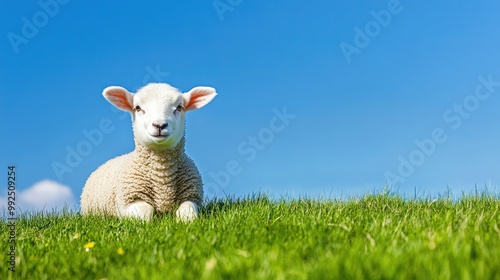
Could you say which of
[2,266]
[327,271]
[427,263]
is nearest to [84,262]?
[2,266]

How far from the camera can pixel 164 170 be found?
8.03 metres

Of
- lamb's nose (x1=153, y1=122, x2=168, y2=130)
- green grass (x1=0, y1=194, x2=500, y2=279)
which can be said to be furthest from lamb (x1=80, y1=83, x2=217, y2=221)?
green grass (x1=0, y1=194, x2=500, y2=279)

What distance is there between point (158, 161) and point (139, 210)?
75 cm

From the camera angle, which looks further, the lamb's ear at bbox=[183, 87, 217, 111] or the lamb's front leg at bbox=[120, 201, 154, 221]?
Answer: the lamb's ear at bbox=[183, 87, 217, 111]

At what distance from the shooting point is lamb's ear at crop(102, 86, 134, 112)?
26.5ft

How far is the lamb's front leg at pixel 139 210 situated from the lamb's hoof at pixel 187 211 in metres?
0.38

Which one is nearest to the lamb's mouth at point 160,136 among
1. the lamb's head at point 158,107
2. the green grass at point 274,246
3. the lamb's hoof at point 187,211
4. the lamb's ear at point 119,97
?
the lamb's head at point 158,107

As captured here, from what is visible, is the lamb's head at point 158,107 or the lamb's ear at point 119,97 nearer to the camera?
the lamb's head at point 158,107

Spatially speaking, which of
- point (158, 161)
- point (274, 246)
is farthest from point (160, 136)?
point (274, 246)

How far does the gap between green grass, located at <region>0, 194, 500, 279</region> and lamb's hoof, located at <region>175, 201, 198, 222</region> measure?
176 mm

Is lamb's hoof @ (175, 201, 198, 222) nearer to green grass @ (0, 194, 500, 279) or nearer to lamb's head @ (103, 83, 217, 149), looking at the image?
green grass @ (0, 194, 500, 279)

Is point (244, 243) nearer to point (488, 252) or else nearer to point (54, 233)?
point (488, 252)

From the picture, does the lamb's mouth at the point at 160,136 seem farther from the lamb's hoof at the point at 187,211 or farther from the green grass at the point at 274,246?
the green grass at the point at 274,246

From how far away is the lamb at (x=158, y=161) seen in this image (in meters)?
7.73
